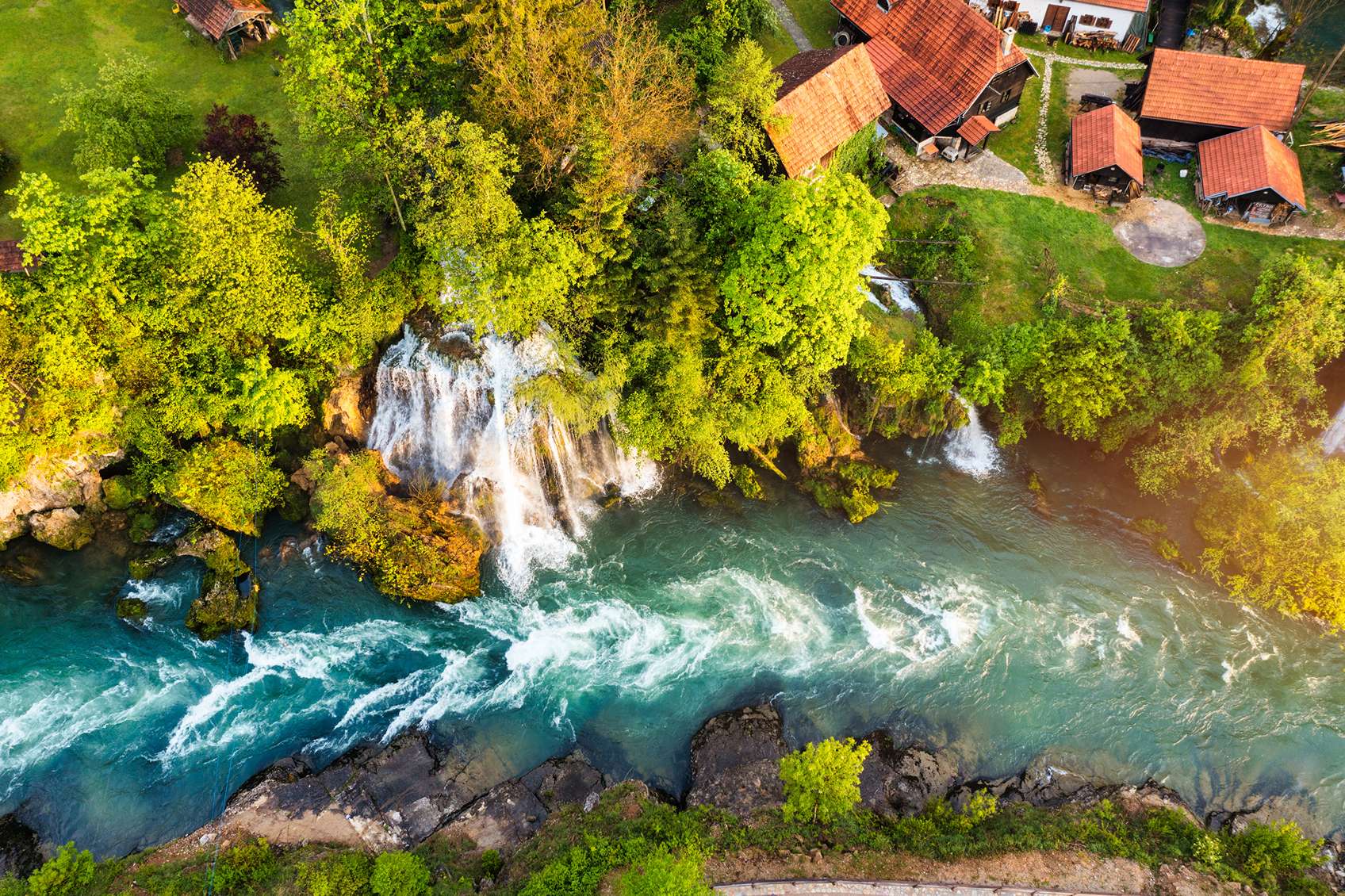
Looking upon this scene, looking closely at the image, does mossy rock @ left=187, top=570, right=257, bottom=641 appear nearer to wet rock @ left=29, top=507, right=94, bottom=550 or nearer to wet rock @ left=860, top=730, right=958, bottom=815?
wet rock @ left=29, top=507, right=94, bottom=550

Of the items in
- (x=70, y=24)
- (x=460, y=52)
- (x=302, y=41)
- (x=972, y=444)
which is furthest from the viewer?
(x=70, y=24)

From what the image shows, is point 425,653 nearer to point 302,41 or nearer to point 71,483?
point 71,483

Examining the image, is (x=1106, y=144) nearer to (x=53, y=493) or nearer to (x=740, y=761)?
(x=740, y=761)

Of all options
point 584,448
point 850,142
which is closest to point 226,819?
point 584,448

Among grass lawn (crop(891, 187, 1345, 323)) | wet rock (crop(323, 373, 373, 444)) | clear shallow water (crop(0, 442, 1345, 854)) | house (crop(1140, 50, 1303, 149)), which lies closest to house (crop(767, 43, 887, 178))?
grass lawn (crop(891, 187, 1345, 323))

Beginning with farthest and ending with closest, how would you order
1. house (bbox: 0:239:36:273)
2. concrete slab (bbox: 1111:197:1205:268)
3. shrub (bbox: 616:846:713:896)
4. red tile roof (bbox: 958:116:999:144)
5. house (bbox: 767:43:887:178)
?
red tile roof (bbox: 958:116:999:144), concrete slab (bbox: 1111:197:1205:268), house (bbox: 767:43:887:178), house (bbox: 0:239:36:273), shrub (bbox: 616:846:713:896)

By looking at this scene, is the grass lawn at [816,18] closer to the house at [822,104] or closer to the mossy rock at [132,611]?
the house at [822,104]

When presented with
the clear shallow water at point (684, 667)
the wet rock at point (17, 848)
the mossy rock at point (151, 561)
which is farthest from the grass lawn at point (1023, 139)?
the wet rock at point (17, 848)
